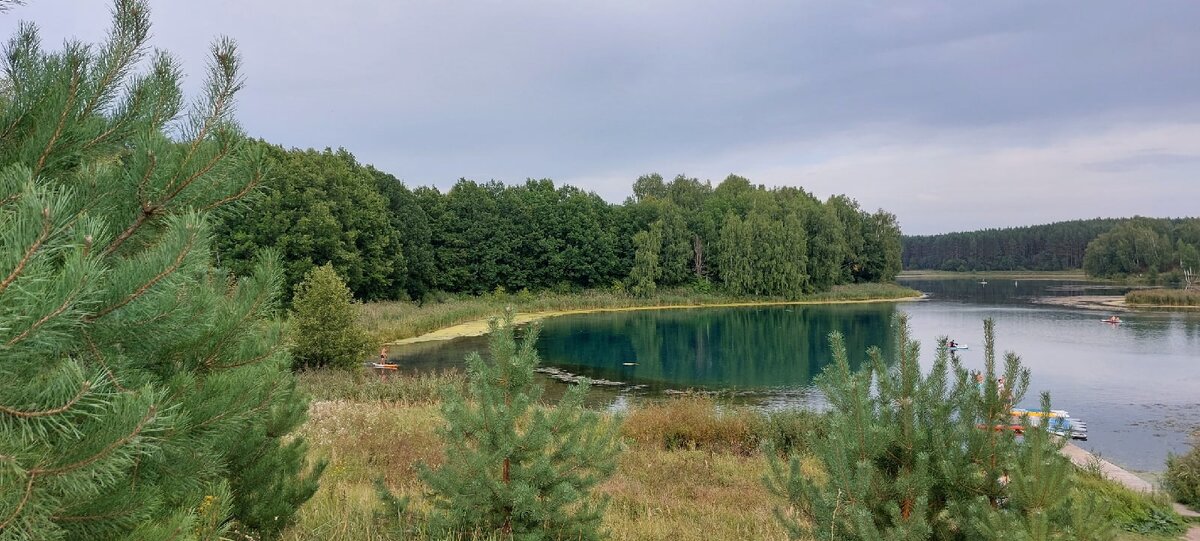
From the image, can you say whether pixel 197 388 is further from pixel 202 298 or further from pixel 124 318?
pixel 124 318

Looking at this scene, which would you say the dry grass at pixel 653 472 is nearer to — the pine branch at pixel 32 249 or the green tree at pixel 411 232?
the pine branch at pixel 32 249

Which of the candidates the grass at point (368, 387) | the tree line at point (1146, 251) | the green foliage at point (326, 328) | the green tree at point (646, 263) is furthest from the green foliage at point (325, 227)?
the tree line at point (1146, 251)

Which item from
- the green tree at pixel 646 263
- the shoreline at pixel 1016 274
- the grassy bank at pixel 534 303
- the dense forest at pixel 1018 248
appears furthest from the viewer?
the dense forest at pixel 1018 248

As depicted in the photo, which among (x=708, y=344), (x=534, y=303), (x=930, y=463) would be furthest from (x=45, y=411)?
(x=534, y=303)

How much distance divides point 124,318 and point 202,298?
0.39m

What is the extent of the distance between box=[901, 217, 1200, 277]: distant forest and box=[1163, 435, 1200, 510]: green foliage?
7934 centimetres

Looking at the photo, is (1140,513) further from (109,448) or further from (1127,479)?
(109,448)

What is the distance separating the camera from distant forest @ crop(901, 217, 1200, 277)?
3022 inches

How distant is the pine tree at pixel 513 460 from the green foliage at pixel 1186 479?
8.12m

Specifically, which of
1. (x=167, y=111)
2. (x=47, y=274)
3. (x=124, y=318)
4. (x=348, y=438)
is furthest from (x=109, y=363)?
(x=348, y=438)

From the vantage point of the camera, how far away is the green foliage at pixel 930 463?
350 cm

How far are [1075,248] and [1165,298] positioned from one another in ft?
271

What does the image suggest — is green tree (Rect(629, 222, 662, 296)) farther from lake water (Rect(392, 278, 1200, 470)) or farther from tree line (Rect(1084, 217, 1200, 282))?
tree line (Rect(1084, 217, 1200, 282))

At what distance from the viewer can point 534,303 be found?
4588cm
